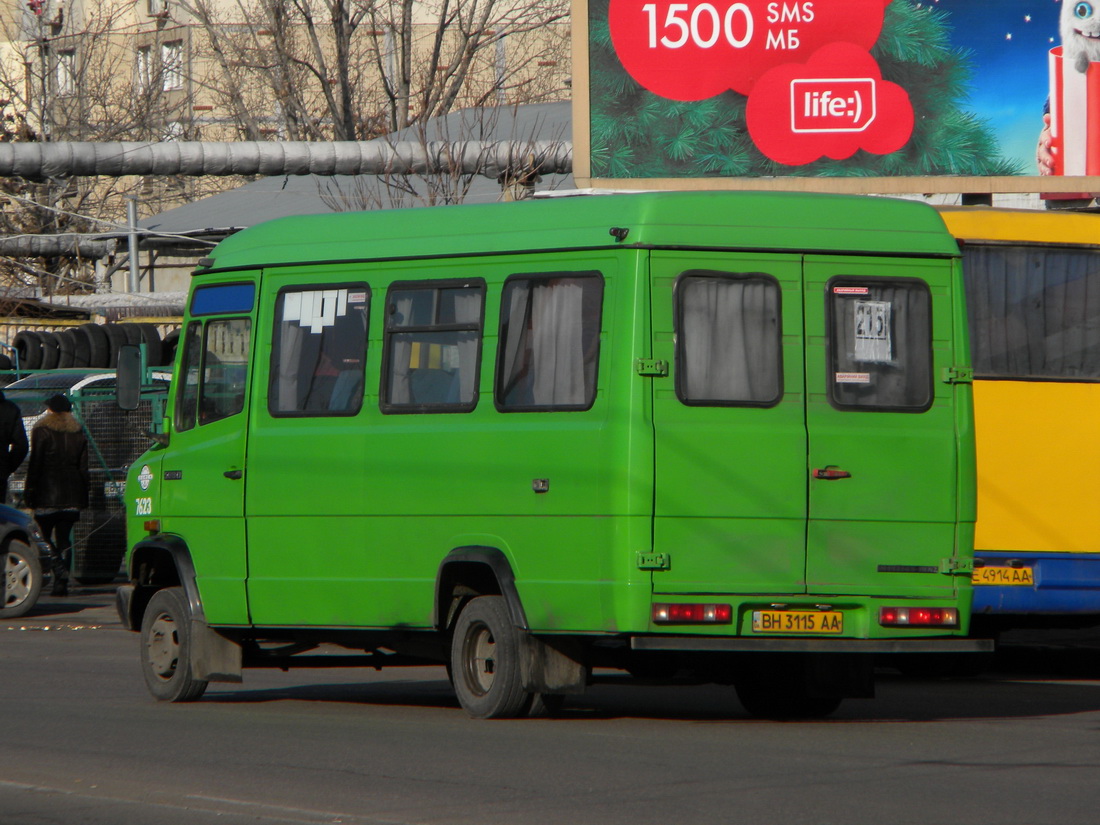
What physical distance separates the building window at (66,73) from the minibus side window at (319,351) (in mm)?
40126

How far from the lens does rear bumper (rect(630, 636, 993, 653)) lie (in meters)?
8.85

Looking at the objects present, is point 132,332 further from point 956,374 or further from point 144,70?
point 144,70

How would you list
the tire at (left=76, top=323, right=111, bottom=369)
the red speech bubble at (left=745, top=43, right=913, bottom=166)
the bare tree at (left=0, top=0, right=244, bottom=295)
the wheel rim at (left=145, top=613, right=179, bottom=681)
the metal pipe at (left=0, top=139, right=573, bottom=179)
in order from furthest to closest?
1. the bare tree at (left=0, top=0, right=244, bottom=295)
2. the tire at (left=76, top=323, right=111, bottom=369)
3. the metal pipe at (left=0, top=139, right=573, bottom=179)
4. the red speech bubble at (left=745, top=43, right=913, bottom=166)
5. the wheel rim at (left=145, top=613, right=179, bottom=681)

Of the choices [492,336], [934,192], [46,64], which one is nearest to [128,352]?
[492,336]

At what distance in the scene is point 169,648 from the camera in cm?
1095

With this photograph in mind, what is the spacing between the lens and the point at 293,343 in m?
10.4

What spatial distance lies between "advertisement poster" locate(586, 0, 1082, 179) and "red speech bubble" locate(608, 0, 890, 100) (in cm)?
2

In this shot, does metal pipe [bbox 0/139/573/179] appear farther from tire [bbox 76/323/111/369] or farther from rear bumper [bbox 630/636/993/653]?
rear bumper [bbox 630/636/993/653]

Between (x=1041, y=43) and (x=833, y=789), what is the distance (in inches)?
558

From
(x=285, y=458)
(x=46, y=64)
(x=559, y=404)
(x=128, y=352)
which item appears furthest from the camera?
(x=46, y=64)

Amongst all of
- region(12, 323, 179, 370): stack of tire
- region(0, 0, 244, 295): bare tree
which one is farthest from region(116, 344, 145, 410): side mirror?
region(0, 0, 244, 295): bare tree

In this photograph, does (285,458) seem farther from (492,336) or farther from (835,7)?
(835,7)

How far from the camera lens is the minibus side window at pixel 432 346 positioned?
9.60 meters

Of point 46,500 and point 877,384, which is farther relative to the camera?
point 46,500
